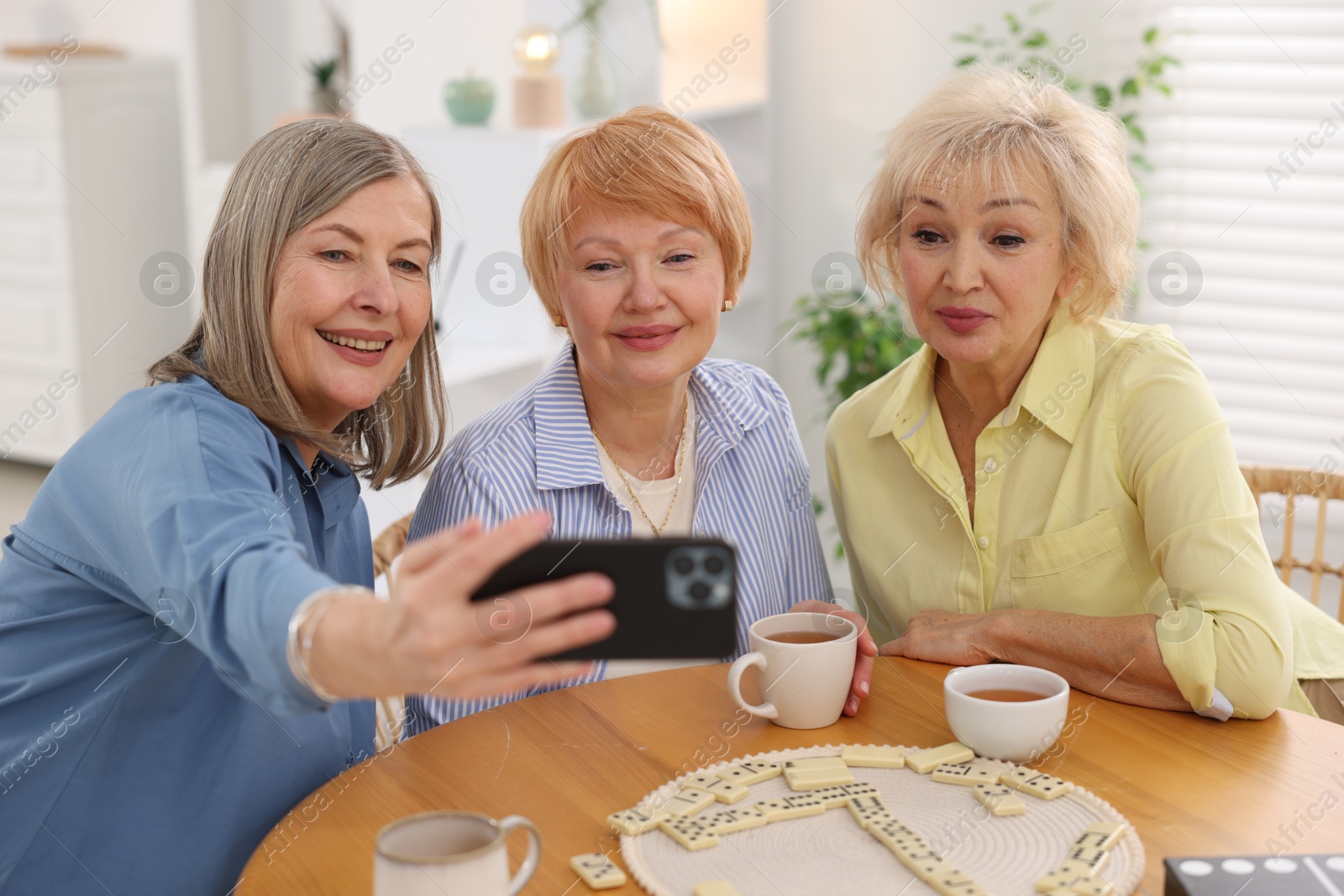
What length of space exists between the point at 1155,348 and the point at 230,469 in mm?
1136

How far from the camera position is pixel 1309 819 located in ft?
3.36

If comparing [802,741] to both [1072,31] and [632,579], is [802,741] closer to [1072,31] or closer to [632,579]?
[632,579]

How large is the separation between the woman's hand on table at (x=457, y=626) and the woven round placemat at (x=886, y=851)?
1.00 feet

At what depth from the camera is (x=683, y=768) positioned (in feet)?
3.76

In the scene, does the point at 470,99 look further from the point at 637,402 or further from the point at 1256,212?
the point at 1256,212

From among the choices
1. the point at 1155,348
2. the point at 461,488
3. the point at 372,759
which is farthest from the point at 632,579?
the point at 1155,348

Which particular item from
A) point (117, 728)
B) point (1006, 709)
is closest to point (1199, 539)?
point (1006, 709)

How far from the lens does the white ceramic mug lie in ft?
2.51

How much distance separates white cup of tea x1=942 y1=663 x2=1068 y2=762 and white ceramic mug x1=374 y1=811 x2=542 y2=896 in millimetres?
482

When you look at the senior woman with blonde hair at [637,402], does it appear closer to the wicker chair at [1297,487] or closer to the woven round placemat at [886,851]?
the woven round placemat at [886,851]

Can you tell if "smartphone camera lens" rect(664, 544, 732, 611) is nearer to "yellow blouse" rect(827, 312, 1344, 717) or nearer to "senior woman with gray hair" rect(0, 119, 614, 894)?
"senior woman with gray hair" rect(0, 119, 614, 894)

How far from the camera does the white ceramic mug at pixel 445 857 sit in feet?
2.51

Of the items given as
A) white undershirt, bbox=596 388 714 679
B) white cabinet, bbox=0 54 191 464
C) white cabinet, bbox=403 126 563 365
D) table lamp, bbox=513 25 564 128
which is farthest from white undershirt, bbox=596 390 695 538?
white cabinet, bbox=0 54 191 464

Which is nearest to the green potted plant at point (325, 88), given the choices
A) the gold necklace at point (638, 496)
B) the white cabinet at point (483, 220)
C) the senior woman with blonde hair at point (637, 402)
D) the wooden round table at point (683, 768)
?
the white cabinet at point (483, 220)
